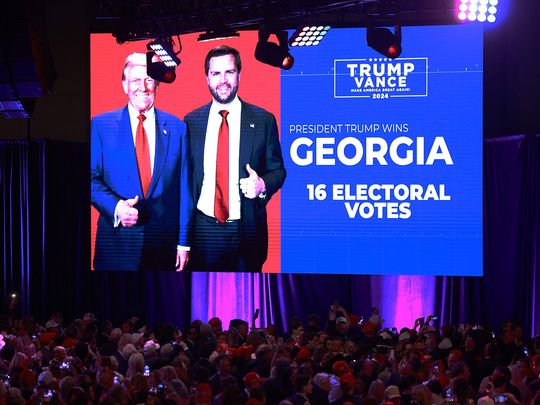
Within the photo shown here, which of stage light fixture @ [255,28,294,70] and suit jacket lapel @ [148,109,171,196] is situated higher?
stage light fixture @ [255,28,294,70]

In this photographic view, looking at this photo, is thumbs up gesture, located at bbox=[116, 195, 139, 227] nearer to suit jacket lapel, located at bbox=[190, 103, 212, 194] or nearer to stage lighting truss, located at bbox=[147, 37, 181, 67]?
suit jacket lapel, located at bbox=[190, 103, 212, 194]

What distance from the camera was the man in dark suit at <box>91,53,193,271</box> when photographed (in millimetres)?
14320

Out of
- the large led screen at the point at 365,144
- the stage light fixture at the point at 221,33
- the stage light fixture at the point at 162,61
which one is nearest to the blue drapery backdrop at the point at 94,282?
the large led screen at the point at 365,144

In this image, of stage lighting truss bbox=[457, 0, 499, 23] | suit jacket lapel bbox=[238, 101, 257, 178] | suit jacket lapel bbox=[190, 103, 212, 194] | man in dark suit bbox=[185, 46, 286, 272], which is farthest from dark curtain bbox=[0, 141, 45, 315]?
stage lighting truss bbox=[457, 0, 499, 23]

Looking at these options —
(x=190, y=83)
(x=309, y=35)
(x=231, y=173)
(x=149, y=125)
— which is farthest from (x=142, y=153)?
(x=309, y=35)

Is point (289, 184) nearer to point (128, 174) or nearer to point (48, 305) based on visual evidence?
point (128, 174)

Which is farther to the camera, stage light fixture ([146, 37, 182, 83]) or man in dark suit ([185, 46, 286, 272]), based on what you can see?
man in dark suit ([185, 46, 286, 272])

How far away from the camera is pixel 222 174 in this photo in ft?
46.5

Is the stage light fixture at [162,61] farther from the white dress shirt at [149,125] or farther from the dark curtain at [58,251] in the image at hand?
the dark curtain at [58,251]

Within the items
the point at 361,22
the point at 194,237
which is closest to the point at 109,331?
the point at 194,237

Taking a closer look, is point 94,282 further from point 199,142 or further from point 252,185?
point 252,185

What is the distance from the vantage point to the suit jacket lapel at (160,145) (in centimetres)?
1442

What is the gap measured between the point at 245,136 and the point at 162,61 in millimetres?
1531

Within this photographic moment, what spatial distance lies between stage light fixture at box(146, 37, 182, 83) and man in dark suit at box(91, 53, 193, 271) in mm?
431
